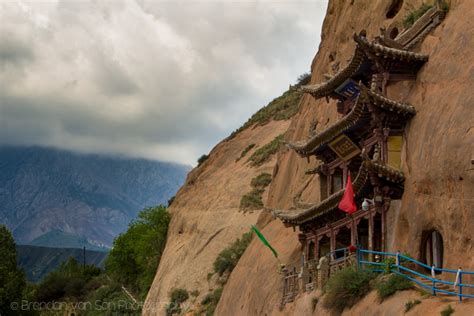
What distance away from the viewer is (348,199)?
114 ft

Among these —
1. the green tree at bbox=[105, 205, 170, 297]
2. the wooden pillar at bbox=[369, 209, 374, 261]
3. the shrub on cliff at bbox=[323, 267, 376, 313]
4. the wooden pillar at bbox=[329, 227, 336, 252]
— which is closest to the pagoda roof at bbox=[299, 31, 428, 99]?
the wooden pillar at bbox=[369, 209, 374, 261]

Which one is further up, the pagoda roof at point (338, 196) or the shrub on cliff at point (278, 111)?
the shrub on cliff at point (278, 111)

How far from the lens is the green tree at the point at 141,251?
8569 cm

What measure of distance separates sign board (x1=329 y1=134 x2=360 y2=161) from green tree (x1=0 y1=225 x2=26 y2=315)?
115 ft

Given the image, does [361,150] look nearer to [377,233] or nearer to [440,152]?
[377,233]

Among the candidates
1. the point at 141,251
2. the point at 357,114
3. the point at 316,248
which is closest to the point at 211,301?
the point at 316,248

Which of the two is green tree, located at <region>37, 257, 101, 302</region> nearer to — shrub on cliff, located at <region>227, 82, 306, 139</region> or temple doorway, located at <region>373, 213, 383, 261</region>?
shrub on cliff, located at <region>227, 82, 306, 139</region>

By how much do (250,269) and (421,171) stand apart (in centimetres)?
2119

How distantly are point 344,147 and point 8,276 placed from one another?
3722 centimetres

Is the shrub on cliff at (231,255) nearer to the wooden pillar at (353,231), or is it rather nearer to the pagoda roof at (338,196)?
the pagoda roof at (338,196)

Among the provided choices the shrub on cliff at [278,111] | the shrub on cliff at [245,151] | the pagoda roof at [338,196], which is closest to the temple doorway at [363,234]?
the pagoda roof at [338,196]

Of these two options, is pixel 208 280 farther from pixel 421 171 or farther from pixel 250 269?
pixel 421 171

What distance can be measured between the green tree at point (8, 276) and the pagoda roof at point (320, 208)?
30274mm

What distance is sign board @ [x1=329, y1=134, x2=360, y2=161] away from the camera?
4041 cm
